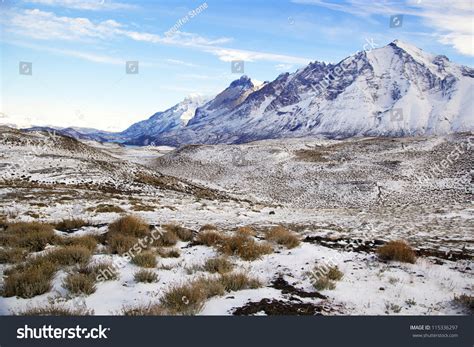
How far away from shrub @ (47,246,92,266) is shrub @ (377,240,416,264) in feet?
25.6

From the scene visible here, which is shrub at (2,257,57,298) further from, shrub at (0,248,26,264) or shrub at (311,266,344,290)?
shrub at (311,266,344,290)

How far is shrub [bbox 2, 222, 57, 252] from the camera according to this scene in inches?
397

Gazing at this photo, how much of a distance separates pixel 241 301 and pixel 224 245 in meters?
3.74

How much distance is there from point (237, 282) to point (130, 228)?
5.71 m

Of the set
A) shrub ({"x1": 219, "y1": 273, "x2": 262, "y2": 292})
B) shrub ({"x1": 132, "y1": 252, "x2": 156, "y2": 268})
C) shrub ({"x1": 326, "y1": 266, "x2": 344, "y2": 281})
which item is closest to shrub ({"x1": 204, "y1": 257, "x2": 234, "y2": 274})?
shrub ({"x1": 219, "y1": 273, "x2": 262, "y2": 292})

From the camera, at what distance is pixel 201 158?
212ft

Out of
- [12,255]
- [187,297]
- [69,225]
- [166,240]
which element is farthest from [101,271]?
[69,225]

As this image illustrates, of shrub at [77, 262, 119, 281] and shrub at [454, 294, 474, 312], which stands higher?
shrub at [454, 294, 474, 312]

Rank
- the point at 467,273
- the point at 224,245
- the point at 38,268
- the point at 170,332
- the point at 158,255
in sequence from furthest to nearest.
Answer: the point at 224,245 → the point at 158,255 → the point at 467,273 → the point at 38,268 → the point at 170,332

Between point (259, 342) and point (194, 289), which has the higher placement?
point (194, 289)

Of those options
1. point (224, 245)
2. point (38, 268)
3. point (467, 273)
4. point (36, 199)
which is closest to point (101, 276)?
point (38, 268)

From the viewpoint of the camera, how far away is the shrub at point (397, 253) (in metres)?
9.62

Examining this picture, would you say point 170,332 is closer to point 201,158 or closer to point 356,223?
point 356,223

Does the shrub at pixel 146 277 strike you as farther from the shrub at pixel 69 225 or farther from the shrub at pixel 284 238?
the shrub at pixel 69 225
